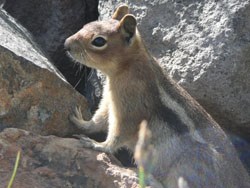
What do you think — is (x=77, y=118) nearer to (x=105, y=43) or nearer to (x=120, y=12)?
(x=105, y=43)

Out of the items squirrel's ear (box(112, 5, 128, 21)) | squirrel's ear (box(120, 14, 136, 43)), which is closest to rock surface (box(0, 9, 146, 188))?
squirrel's ear (box(120, 14, 136, 43))

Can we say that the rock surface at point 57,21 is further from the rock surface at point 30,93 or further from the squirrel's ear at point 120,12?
the rock surface at point 30,93

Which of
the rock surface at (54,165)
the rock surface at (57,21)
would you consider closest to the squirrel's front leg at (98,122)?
the rock surface at (54,165)

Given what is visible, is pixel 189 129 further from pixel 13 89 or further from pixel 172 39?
pixel 13 89

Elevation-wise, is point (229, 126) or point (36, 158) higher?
point (229, 126)

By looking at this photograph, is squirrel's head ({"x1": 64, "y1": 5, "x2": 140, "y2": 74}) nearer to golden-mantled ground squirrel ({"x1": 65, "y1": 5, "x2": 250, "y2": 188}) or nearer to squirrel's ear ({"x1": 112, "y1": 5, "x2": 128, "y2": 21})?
golden-mantled ground squirrel ({"x1": 65, "y1": 5, "x2": 250, "y2": 188})

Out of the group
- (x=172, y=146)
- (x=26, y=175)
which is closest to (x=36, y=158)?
(x=26, y=175)

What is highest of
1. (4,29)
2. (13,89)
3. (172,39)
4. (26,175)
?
(172,39)
